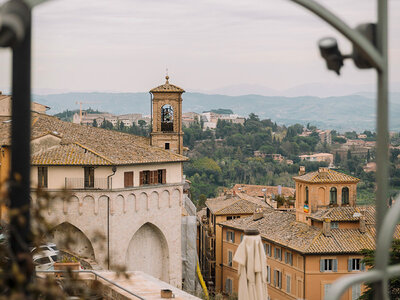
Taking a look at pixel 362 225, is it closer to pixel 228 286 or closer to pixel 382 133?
pixel 228 286

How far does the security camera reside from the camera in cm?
432

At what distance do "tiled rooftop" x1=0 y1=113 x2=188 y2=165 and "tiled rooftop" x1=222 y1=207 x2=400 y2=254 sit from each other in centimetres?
965

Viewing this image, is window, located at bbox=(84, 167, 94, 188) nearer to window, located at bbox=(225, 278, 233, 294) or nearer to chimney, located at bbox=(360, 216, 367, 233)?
chimney, located at bbox=(360, 216, 367, 233)

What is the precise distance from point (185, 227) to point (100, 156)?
7426mm

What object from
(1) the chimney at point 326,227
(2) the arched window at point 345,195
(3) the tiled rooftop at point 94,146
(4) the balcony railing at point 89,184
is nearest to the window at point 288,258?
(1) the chimney at point 326,227

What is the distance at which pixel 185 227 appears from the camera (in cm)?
3722

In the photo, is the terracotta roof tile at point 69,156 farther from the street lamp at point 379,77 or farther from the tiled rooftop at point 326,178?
the street lamp at point 379,77

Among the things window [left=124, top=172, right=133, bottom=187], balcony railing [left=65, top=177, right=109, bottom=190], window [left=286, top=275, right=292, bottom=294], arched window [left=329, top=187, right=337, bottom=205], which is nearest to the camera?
balcony railing [left=65, top=177, right=109, bottom=190]

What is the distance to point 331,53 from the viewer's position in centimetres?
437

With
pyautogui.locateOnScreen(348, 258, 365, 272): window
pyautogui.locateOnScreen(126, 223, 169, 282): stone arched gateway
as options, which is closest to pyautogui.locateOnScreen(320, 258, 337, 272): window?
pyautogui.locateOnScreen(348, 258, 365, 272): window

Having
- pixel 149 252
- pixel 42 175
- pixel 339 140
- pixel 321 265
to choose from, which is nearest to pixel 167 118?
pixel 149 252

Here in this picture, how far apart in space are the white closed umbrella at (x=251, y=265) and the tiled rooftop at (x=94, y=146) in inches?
577

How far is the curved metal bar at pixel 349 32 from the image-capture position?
167 inches

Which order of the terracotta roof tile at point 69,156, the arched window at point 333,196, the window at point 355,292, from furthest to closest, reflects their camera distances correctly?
the arched window at point 333,196 < the window at point 355,292 < the terracotta roof tile at point 69,156
